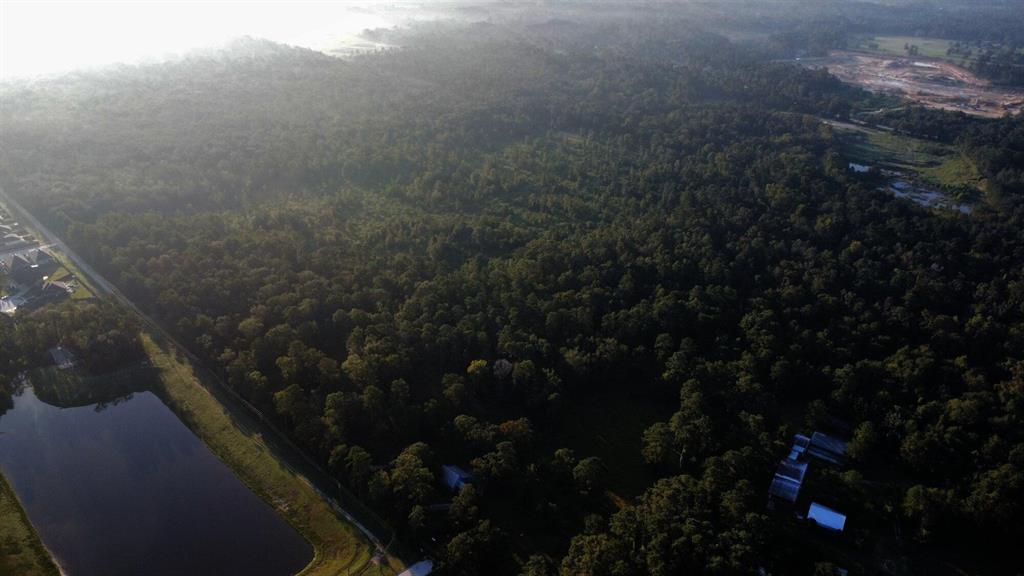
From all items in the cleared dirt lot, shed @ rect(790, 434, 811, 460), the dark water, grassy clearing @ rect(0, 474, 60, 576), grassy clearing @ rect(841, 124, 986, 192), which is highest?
the cleared dirt lot

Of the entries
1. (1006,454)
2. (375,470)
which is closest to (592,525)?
(375,470)

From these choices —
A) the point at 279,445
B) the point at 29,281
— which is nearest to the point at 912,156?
the point at 279,445

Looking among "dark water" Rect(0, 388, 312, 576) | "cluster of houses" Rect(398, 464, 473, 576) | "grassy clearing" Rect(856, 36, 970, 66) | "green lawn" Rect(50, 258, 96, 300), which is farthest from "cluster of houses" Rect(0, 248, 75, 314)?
"grassy clearing" Rect(856, 36, 970, 66)

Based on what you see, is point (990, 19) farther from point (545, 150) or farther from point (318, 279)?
point (318, 279)

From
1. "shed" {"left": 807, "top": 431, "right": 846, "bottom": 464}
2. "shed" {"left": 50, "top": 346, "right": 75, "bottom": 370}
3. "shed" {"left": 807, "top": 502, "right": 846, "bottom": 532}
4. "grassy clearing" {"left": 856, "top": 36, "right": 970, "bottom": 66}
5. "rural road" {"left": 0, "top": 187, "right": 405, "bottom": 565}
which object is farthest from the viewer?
"grassy clearing" {"left": 856, "top": 36, "right": 970, "bottom": 66}

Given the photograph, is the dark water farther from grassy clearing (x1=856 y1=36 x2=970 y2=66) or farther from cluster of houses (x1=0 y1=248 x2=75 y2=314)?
grassy clearing (x1=856 y1=36 x2=970 y2=66)

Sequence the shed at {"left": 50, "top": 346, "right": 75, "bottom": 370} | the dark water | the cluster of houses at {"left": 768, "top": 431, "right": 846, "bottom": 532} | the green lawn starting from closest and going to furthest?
the dark water, the cluster of houses at {"left": 768, "top": 431, "right": 846, "bottom": 532}, the shed at {"left": 50, "top": 346, "right": 75, "bottom": 370}, the green lawn
